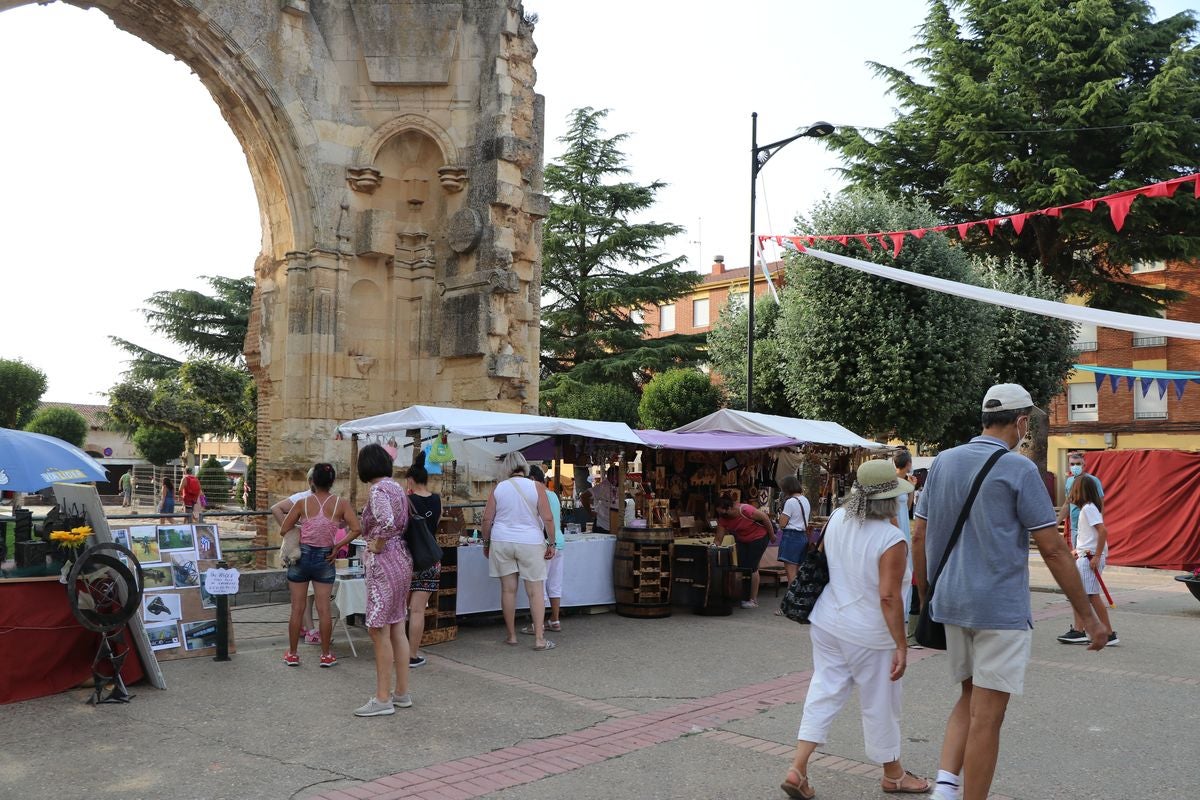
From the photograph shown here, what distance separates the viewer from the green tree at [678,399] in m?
29.6

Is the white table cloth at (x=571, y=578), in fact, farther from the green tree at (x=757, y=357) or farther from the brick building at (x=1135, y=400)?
the brick building at (x=1135, y=400)

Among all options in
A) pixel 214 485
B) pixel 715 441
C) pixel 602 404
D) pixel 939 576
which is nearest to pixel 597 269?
pixel 602 404

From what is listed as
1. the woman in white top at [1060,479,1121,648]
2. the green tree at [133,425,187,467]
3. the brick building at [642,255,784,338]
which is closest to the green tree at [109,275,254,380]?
the green tree at [133,425,187,467]

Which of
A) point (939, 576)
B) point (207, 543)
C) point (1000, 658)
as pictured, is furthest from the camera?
point (207, 543)

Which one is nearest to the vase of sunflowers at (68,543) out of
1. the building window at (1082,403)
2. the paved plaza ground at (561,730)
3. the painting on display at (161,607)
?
the paved plaza ground at (561,730)

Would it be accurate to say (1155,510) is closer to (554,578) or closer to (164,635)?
(554,578)

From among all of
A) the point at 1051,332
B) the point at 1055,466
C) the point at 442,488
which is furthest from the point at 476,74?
the point at 1055,466

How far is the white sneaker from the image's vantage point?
20.6 feet

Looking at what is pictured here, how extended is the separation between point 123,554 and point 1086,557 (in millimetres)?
9034

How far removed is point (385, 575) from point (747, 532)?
20.9ft

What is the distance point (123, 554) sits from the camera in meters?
7.21

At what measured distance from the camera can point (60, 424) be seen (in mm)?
53562

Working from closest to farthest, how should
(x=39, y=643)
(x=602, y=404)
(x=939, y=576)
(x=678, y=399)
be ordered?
(x=939, y=576), (x=39, y=643), (x=678, y=399), (x=602, y=404)

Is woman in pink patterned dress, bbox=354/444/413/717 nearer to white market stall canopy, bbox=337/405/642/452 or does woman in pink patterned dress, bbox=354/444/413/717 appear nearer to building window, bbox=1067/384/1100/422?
white market stall canopy, bbox=337/405/642/452
